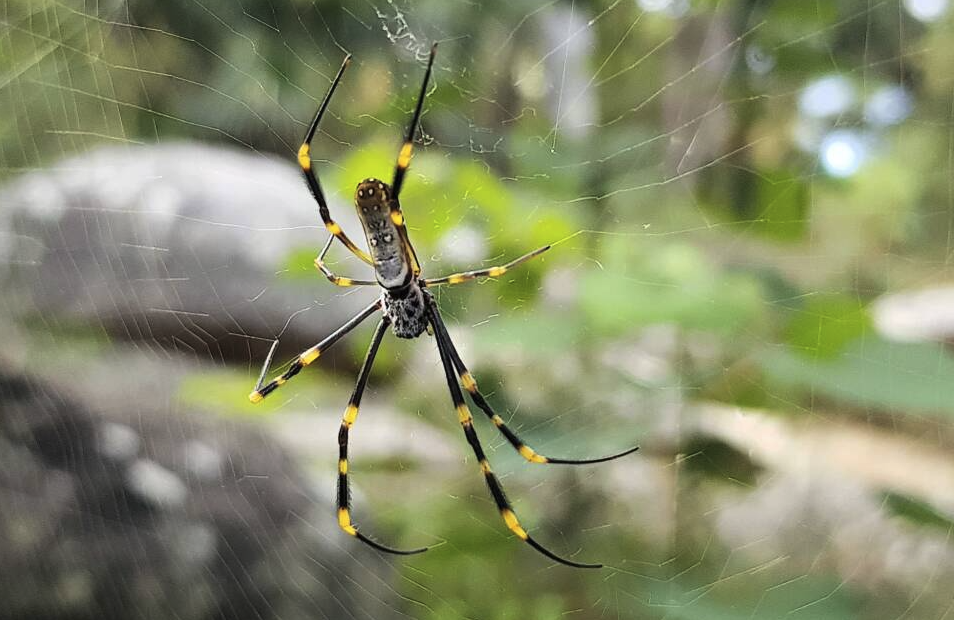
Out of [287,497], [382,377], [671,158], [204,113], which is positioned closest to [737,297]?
[671,158]

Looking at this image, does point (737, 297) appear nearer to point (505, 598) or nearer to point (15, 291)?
point (505, 598)

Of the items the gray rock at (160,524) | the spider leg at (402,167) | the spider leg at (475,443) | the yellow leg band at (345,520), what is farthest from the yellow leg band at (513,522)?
the gray rock at (160,524)

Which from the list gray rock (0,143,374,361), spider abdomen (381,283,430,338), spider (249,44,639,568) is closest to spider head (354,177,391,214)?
spider (249,44,639,568)

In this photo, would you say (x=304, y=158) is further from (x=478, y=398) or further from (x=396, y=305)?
(x=478, y=398)

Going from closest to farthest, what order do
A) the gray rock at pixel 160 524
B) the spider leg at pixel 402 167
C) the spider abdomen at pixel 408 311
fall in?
the spider leg at pixel 402 167 → the spider abdomen at pixel 408 311 → the gray rock at pixel 160 524

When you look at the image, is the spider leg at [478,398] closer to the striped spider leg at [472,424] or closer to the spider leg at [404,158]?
the striped spider leg at [472,424]

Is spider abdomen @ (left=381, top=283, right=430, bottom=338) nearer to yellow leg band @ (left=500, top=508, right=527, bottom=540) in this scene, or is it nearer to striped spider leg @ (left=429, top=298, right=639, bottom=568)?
striped spider leg @ (left=429, top=298, right=639, bottom=568)

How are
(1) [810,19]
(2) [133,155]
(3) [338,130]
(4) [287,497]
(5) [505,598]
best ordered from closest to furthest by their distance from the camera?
(1) [810,19]
(5) [505,598]
(3) [338,130]
(4) [287,497]
(2) [133,155]
